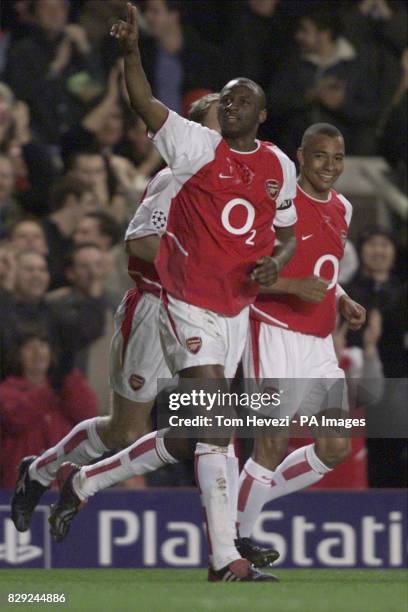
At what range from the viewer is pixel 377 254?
999cm

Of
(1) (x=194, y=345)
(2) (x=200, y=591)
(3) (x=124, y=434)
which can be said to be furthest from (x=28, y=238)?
(2) (x=200, y=591)

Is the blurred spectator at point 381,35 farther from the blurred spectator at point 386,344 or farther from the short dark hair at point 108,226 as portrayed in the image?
the short dark hair at point 108,226

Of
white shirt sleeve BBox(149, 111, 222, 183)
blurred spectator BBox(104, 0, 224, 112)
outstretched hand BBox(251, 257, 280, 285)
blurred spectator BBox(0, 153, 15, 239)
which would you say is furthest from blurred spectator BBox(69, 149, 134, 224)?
outstretched hand BBox(251, 257, 280, 285)

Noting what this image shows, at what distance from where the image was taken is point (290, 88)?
36.9 ft

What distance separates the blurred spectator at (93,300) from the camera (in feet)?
30.5

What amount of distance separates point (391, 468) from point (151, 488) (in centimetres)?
151

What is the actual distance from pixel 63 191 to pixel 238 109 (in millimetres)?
3466

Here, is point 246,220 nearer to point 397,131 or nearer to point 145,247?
point 145,247

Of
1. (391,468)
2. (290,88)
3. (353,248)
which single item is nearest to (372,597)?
(391,468)

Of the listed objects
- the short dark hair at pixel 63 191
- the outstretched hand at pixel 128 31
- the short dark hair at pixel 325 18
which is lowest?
the outstretched hand at pixel 128 31

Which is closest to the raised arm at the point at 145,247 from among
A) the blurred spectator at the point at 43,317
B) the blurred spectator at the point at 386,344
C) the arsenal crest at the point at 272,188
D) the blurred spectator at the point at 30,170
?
the arsenal crest at the point at 272,188

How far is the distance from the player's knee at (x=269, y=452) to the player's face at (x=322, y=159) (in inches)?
47.2

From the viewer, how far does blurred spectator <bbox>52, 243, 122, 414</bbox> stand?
9289mm

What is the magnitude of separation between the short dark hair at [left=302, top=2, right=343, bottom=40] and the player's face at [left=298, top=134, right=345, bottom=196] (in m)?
3.82
